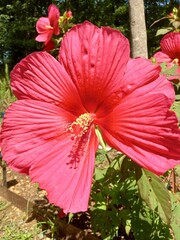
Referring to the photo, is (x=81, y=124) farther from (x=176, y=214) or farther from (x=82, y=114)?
(x=176, y=214)

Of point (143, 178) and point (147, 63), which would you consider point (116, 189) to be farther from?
point (147, 63)

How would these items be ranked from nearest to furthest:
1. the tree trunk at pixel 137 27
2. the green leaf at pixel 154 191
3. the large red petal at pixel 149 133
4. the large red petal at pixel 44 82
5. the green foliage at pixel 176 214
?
1. the large red petal at pixel 149 133
2. the large red petal at pixel 44 82
3. the green leaf at pixel 154 191
4. the green foliage at pixel 176 214
5. the tree trunk at pixel 137 27

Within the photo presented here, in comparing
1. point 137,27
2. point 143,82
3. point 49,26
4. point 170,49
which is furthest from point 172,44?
point 137,27

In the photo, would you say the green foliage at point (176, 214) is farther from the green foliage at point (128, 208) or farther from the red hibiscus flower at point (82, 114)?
the red hibiscus flower at point (82, 114)

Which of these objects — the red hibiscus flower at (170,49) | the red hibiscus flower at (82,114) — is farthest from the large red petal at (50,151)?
the red hibiscus flower at (170,49)

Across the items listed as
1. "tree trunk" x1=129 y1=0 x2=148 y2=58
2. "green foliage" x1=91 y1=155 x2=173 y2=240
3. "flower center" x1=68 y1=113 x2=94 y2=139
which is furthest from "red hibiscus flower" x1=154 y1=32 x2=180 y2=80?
"tree trunk" x1=129 y1=0 x2=148 y2=58

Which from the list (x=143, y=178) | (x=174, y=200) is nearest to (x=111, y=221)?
(x=174, y=200)

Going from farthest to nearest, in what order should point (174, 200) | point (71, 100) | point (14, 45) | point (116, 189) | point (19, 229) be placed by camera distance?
point (14, 45)
point (19, 229)
point (116, 189)
point (174, 200)
point (71, 100)
